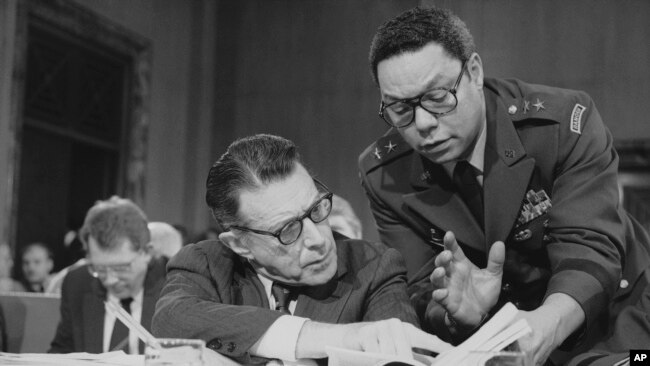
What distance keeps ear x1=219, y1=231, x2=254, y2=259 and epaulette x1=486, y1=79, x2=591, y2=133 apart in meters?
0.70

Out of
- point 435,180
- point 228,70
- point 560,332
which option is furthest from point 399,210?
point 228,70

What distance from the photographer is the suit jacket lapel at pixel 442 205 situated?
189cm

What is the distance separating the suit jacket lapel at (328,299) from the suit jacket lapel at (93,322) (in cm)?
175

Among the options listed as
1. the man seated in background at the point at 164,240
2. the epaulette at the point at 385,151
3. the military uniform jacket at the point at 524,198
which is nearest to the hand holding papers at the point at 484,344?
the military uniform jacket at the point at 524,198

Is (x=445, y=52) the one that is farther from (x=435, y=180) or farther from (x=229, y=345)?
(x=229, y=345)

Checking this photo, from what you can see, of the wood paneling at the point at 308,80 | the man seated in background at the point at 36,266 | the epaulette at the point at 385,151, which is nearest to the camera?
the epaulette at the point at 385,151

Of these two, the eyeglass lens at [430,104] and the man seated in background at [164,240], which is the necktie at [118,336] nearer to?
the man seated in background at [164,240]

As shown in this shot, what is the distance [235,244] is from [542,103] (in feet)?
2.58

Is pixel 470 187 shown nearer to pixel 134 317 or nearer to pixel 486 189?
pixel 486 189

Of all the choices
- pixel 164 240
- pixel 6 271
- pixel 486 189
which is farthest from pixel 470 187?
pixel 6 271

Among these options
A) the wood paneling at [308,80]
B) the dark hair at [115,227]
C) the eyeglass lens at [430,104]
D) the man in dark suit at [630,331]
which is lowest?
the man in dark suit at [630,331]

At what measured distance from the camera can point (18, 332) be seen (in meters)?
3.05

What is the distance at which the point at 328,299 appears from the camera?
167cm

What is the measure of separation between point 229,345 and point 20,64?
5.62m
